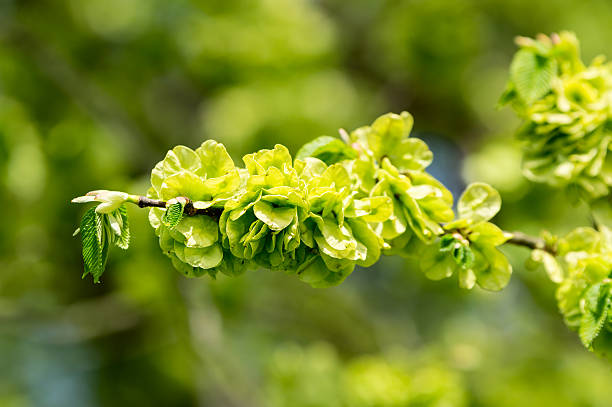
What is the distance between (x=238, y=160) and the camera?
347 centimetres

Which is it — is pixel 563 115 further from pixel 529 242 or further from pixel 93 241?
pixel 93 241

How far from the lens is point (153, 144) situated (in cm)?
391

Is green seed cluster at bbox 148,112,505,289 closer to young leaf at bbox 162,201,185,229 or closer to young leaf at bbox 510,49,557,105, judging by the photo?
young leaf at bbox 162,201,185,229

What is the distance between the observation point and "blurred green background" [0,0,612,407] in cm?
285

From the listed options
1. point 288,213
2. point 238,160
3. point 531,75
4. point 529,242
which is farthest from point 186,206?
point 238,160

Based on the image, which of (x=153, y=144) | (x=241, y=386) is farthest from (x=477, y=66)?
(x=241, y=386)

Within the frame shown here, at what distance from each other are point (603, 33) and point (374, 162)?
12.5ft

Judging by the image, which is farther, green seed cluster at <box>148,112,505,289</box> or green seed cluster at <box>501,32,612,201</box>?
green seed cluster at <box>501,32,612,201</box>

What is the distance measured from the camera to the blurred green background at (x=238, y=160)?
2.85 metres

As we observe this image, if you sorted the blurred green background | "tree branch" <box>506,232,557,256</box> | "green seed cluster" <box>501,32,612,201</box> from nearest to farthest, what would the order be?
"tree branch" <box>506,232,557,256</box>, "green seed cluster" <box>501,32,612,201</box>, the blurred green background

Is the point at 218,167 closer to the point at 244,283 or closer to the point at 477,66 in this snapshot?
the point at 244,283

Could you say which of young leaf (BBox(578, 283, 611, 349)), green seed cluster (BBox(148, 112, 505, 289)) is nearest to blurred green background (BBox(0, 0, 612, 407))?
young leaf (BBox(578, 283, 611, 349))

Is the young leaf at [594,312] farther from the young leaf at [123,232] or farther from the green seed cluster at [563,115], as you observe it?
the young leaf at [123,232]

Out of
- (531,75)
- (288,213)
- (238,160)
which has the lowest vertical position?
(238,160)
